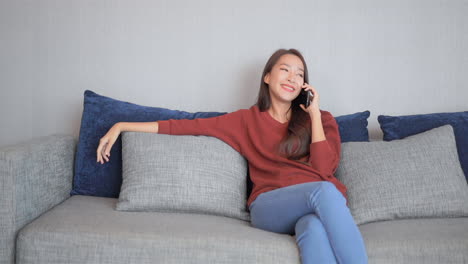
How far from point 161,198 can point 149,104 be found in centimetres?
84

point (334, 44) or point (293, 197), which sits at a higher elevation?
point (334, 44)

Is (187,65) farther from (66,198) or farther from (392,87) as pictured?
(392,87)

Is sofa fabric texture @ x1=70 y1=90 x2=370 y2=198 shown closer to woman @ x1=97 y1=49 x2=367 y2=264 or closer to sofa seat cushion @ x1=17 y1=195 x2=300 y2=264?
woman @ x1=97 y1=49 x2=367 y2=264

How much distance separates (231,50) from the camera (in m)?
2.50

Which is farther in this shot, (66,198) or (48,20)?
(48,20)

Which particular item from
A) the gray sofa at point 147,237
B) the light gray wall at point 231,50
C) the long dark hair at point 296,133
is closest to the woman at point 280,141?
the long dark hair at point 296,133

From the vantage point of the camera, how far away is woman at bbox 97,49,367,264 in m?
1.65

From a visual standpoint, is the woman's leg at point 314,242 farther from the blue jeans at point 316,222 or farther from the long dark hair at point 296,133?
the long dark hair at point 296,133

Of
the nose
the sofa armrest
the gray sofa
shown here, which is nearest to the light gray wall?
the nose

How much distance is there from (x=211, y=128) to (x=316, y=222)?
775mm

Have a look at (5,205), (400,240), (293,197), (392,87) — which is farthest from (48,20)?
(400,240)

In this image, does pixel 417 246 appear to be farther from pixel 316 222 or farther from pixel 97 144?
pixel 97 144

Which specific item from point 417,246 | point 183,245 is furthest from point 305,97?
point 183,245

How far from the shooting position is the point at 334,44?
2479 millimetres
